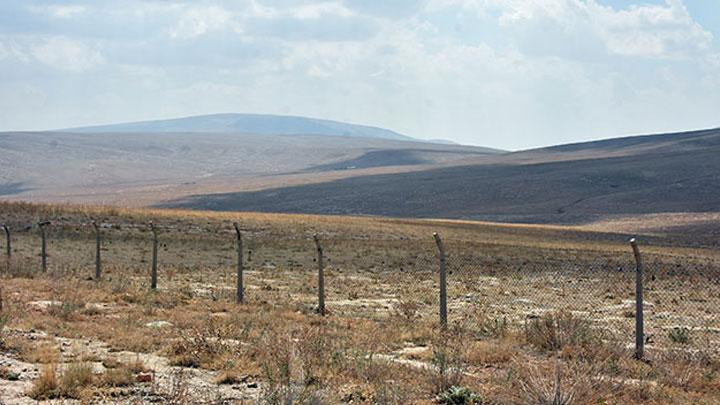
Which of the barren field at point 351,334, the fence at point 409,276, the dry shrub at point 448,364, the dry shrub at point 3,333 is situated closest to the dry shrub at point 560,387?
the barren field at point 351,334

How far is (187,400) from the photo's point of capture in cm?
970

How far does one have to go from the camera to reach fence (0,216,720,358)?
1886 cm

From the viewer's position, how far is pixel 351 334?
15.1 metres

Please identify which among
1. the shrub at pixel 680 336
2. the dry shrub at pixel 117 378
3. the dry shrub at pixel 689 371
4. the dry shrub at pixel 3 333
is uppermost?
the dry shrub at pixel 3 333

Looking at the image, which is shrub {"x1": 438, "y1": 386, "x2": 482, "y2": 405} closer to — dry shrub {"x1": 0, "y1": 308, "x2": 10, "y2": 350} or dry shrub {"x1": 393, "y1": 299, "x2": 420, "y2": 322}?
dry shrub {"x1": 0, "y1": 308, "x2": 10, "y2": 350}

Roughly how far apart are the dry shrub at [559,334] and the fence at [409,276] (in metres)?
0.87

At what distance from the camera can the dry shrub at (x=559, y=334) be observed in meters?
13.9

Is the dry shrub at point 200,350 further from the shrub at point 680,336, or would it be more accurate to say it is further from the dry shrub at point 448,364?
the shrub at point 680,336

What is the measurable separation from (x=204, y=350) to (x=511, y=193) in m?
118

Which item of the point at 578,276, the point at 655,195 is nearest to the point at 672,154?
the point at 655,195

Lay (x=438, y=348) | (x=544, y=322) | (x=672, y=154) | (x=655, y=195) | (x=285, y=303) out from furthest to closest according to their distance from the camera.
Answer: (x=672, y=154) < (x=655, y=195) < (x=285, y=303) < (x=544, y=322) < (x=438, y=348)

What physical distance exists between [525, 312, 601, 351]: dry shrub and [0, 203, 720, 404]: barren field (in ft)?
0.09

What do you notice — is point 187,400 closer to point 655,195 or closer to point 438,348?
point 438,348

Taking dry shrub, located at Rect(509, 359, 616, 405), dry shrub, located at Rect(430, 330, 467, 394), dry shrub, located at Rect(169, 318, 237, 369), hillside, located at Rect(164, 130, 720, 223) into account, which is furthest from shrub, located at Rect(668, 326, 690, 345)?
hillside, located at Rect(164, 130, 720, 223)
